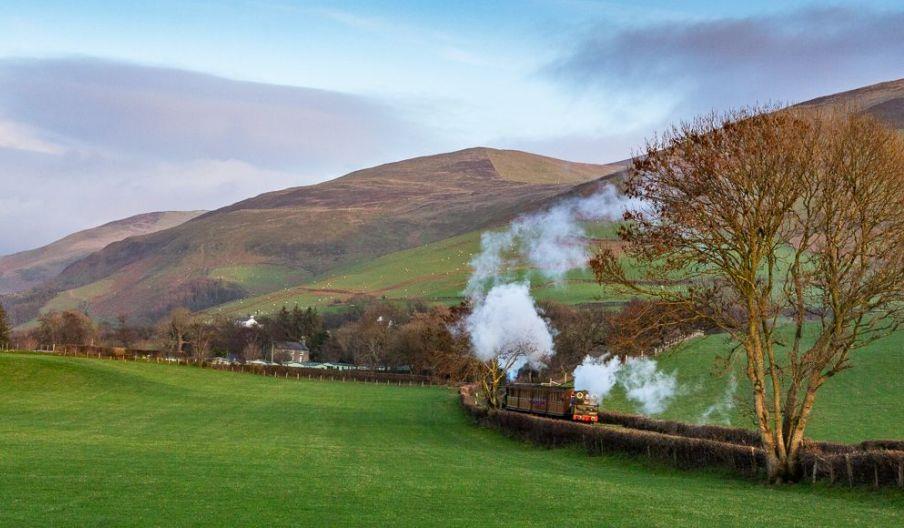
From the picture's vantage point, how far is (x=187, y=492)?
25.0 meters

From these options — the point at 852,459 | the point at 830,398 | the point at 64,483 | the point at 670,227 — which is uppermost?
the point at 670,227

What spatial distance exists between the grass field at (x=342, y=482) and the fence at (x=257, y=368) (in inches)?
1875

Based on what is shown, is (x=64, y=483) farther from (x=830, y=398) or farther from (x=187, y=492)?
(x=830, y=398)

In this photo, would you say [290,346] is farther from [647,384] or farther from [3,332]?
[647,384]

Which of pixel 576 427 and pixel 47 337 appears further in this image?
pixel 47 337

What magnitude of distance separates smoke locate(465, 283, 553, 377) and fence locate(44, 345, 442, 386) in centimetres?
5067

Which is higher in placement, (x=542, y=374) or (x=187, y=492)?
(x=542, y=374)

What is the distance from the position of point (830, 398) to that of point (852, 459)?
29740mm

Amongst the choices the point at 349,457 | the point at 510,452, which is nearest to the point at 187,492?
the point at 349,457

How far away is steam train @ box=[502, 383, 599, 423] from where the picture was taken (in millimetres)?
55500

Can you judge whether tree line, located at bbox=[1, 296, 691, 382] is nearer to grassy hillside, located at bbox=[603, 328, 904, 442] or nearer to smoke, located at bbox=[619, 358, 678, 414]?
smoke, located at bbox=[619, 358, 678, 414]

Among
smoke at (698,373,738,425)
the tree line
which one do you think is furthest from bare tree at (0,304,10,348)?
smoke at (698,373,738,425)

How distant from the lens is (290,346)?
641ft

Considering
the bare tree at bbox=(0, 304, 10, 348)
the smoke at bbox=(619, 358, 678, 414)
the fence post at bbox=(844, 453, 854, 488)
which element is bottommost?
the fence post at bbox=(844, 453, 854, 488)
